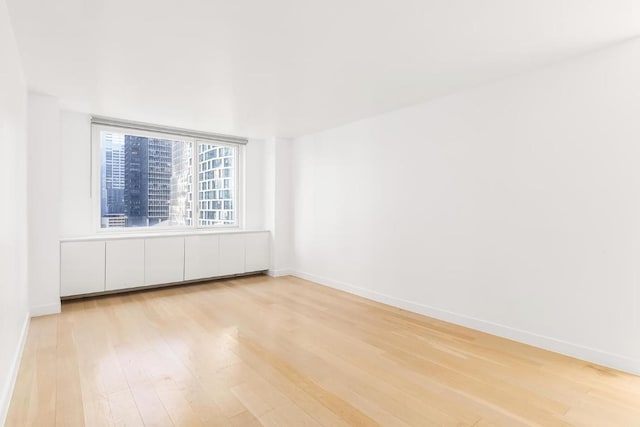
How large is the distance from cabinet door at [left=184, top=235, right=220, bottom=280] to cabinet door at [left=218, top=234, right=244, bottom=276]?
0.08 metres

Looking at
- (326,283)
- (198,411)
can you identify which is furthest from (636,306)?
(326,283)

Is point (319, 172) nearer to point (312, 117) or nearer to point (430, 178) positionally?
point (312, 117)

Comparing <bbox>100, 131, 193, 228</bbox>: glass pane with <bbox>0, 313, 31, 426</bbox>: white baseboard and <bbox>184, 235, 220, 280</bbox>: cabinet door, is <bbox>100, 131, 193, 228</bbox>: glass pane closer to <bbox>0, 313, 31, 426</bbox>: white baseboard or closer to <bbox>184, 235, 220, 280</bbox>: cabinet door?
<bbox>184, 235, 220, 280</bbox>: cabinet door


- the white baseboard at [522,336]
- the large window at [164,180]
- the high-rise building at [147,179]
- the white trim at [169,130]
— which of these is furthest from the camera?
the high-rise building at [147,179]

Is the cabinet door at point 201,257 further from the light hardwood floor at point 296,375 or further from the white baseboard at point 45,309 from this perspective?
the white baseboard at point 45,309

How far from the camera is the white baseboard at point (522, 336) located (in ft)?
8.17

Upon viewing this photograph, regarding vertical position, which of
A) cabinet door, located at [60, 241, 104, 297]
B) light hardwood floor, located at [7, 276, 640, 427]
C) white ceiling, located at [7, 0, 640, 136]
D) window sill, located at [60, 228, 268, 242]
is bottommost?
light hardwood floor, located at [7, 276, 640, 427]

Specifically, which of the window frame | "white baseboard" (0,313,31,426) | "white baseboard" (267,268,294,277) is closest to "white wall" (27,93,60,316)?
"white baseboard" (0,313,31,426)

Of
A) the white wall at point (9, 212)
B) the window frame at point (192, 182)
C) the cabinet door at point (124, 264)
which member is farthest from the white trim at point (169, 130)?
the white wall at point (9, 212)

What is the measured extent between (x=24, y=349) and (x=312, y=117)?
12.5ft

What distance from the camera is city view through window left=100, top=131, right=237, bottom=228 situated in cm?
481

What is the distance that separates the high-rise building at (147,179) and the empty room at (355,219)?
0.26 feet

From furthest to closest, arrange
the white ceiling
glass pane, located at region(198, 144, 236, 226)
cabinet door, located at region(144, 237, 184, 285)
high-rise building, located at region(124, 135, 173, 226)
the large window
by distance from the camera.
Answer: glass pane, located at region(198, 144, 236, 226), high-rise building, located at region(124, 135, 173, 226), the large window, cabinet door, located at region(144, 237, 184, 285), the white ceiling

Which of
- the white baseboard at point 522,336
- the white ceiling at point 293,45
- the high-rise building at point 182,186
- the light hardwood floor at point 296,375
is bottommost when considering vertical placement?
the light hardwood floor at point 296,375
